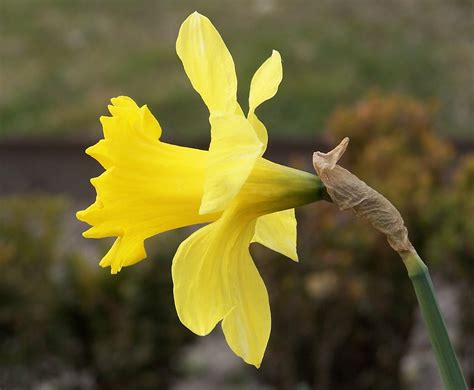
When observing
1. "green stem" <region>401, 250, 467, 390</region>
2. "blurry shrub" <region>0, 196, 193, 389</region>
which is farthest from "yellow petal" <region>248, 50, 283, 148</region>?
"blurry shrub" <region>0, 196, 193, 389</region>

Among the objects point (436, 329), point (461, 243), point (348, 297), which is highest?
point (461, 243)

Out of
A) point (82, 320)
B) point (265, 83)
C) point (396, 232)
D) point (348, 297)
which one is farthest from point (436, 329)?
point (82, 320)

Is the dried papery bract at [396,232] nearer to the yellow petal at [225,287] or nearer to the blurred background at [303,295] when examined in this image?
the yellow petal at [225,287]

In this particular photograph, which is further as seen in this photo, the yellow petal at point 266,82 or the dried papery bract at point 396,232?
the yellow petal at point 266,82

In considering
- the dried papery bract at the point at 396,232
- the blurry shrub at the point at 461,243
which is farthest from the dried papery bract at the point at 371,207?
the blurry shrub at the point at 461,243

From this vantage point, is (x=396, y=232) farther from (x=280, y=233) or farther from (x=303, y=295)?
(x=303, y=295)
